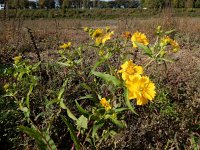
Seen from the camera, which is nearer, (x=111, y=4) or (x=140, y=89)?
(x=140, y=89)

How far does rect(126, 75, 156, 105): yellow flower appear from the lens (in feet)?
4.75

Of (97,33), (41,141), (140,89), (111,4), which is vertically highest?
(111,4)

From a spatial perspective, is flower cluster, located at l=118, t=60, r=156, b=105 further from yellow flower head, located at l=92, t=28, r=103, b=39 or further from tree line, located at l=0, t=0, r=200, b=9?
tree line, located at l=0, t=0, r=200, b=9

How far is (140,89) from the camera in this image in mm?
1447

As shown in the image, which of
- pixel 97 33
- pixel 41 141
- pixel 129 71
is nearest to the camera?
pixel 41 141

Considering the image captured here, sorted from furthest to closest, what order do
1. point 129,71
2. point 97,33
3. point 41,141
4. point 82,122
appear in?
1. point 97,33
2. point 82,122
3. point 129,71
4. point 41,141

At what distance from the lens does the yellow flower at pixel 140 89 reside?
1.45 metres

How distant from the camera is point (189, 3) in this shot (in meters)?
32.7

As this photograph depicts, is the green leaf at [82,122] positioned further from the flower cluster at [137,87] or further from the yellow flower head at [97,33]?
the yellow flower head at [97,33]

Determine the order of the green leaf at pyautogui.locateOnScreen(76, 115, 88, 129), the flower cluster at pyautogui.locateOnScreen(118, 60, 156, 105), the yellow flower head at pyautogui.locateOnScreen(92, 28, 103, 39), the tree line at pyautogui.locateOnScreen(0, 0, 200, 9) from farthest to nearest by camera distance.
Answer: the tree line at pyautogui.locateOnScreen(0, 0, 200, 9)
the yellow flower head at pyautogui.locateOnScreen(92, 28, 103, 39)
the green leaf at pyautogui.locateOnScreen(76, 115, 88, 129)
the flower cluster at pyautogui.locateOnScreen(118, 60, 156, 105)

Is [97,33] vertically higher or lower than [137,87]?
higher

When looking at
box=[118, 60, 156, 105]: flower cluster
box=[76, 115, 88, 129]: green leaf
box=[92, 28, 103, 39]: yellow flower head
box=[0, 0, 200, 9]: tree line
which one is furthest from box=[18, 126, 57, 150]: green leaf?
box=[0, 0, 200, 9]: tree line

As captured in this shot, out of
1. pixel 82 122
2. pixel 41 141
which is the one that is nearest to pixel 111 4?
pixel 82 122

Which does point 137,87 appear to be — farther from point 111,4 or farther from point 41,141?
point 111,4
